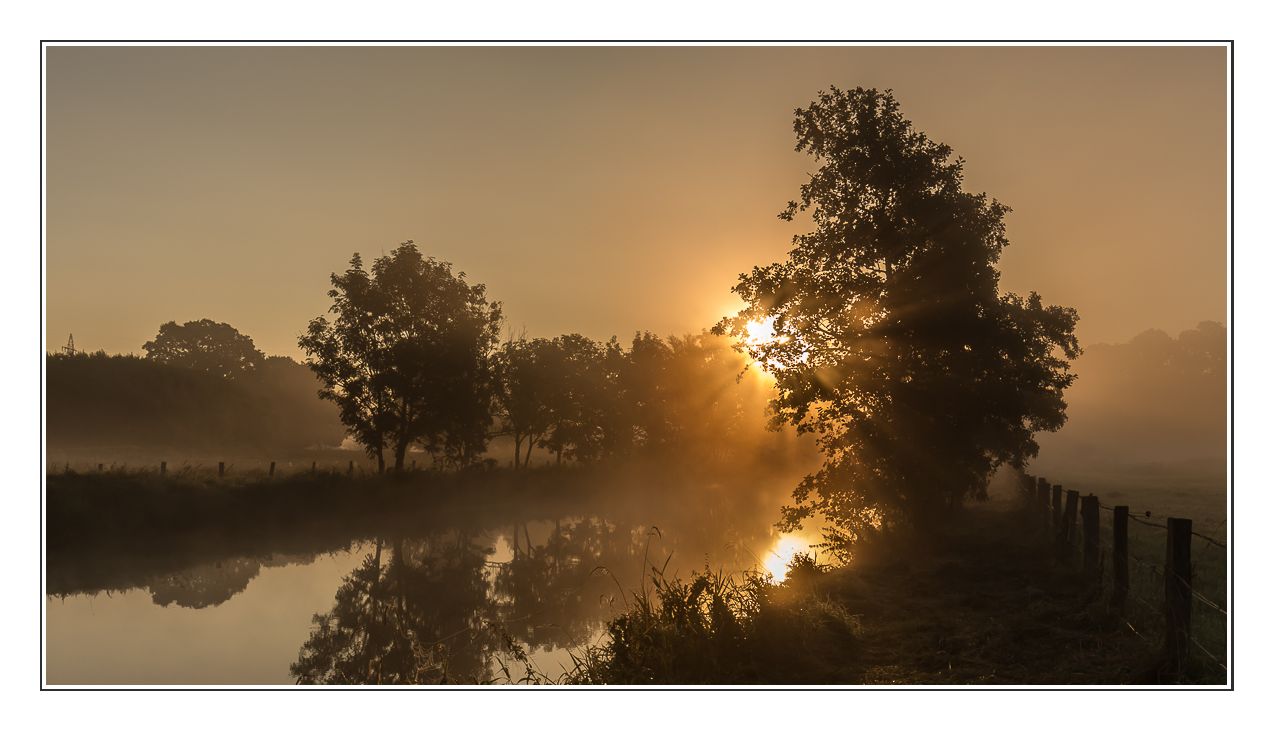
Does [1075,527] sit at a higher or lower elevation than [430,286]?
lower

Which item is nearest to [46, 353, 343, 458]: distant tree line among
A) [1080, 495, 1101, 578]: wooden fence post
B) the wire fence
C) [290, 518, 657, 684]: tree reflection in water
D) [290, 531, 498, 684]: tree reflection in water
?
[290, 518, 657, 684]: tree reflection in water

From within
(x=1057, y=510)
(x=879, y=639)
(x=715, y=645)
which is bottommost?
(x=879, y=639)

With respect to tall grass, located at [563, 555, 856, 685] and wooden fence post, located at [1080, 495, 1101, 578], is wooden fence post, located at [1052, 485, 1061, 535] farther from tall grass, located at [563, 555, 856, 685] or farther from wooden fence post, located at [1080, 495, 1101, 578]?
tall grass, located at [563, 555, 856, 685]

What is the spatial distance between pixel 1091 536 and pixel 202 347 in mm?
121599

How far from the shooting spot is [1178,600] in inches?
370

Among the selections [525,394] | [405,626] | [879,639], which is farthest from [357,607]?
[525,394]

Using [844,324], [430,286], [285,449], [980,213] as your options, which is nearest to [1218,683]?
[844,324]

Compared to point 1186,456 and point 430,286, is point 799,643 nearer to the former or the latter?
point 430,286

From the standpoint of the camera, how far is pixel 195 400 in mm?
70188

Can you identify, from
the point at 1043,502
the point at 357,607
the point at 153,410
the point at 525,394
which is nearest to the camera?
the point at 357,607

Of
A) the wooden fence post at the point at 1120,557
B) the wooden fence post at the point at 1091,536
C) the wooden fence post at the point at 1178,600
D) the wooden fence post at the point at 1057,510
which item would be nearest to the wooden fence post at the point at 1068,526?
the wooden fence post at the point at 1057,510

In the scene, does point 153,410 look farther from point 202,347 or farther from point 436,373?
point 202,347

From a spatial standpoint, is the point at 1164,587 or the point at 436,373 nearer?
the point at 1164,587

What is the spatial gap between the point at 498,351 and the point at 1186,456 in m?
64.7
